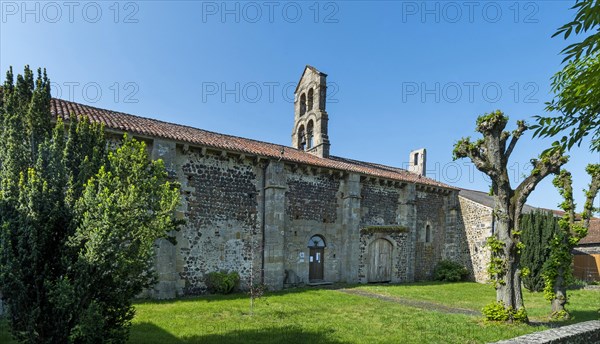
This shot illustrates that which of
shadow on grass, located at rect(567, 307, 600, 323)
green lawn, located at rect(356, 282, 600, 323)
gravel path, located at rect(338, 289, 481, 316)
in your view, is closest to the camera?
shadow on grass, located at rect(567, 307, 600, 323)

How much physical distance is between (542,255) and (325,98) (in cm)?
1339

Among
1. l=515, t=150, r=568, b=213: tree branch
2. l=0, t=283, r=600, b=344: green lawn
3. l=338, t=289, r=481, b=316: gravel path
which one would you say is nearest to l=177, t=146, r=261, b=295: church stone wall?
l=0, t=283, r=600, b=344: green lawn

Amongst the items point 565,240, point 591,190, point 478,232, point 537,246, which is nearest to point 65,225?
point 565,240

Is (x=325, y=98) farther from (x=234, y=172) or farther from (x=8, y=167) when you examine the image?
(x=8, y=167)

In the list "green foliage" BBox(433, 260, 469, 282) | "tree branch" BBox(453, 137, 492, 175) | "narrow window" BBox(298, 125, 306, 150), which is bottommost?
"green foliage" BBox(433, 260, 469, 282)

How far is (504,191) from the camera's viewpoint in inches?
396

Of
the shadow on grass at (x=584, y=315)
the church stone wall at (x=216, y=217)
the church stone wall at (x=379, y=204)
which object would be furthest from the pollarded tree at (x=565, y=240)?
the church stone wall at (x=216, y=217)

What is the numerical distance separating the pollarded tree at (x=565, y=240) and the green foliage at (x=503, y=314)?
2.35m

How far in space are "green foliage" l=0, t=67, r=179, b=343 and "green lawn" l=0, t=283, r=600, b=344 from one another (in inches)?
91.4

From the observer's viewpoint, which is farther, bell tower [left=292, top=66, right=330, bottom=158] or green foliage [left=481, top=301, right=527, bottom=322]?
bell tower [left=292, top=66, right=330, bottom=158]

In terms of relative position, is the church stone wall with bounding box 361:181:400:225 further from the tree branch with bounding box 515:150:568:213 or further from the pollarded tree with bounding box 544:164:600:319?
the tree branch with bounding box 515:150:568:213

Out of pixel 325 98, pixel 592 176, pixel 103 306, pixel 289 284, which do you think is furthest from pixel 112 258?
pixel 325 98

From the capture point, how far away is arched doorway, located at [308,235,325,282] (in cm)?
1695

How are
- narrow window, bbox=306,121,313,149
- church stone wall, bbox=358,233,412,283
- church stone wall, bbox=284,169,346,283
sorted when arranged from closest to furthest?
church stone wall, bbox=284,169,346,283, church stone wall, bbox=358,233,412,283, narrow window, bbox=306,121,313,149
